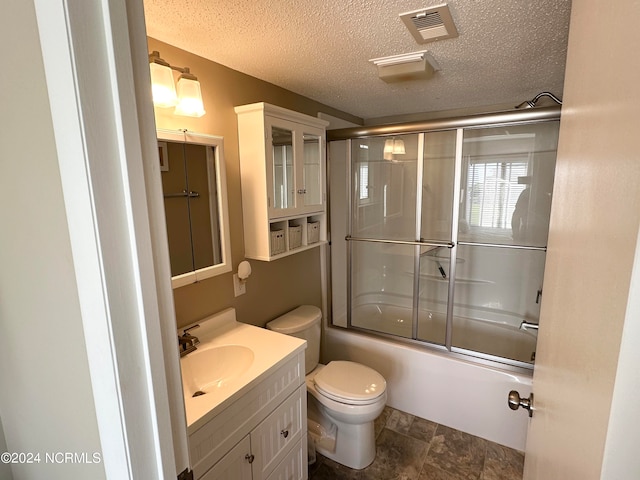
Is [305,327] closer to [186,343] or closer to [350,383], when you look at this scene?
[350,383]

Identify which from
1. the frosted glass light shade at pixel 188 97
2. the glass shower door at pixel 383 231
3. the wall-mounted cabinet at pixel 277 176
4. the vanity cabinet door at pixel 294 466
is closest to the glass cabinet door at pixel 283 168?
the wall-mounted cabinet at pixel 277 176

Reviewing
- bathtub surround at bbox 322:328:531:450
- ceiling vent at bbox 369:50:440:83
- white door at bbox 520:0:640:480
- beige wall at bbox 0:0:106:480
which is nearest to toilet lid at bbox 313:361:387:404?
bathtub surround at bbox 322:328:531:450

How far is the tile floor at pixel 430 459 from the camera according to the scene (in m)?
1.82

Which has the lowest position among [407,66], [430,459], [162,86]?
[430,459]

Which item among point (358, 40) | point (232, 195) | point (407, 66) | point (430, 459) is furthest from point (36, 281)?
point (430, 459)

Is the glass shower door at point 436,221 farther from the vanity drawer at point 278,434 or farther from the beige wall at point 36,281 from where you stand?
the beige wall at point 36,281

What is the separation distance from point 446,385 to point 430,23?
6.72ft

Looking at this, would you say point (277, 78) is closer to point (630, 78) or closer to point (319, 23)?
point (319, 23)

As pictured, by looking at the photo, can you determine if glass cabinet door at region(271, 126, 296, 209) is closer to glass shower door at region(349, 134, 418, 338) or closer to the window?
glass shower door at region(349, 134, 418, 338)

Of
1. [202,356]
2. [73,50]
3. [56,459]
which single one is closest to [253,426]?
[202,356]

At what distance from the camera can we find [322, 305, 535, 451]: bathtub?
1.98 meters

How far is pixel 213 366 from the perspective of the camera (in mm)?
1471

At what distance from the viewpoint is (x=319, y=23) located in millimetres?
1217

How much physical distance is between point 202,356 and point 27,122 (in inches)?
45.1
